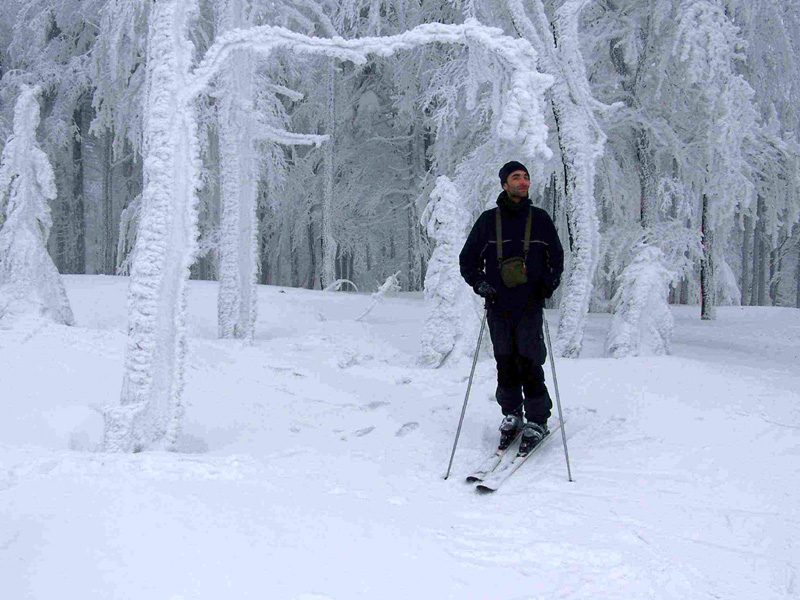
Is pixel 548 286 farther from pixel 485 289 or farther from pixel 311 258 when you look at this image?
pixel 311 258

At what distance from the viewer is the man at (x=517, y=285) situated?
4992 millimetres

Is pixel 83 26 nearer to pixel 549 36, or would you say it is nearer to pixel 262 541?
pixel 549 36

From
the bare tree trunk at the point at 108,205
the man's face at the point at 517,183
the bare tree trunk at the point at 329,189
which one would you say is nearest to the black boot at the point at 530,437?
the man's face at the point at 517,183

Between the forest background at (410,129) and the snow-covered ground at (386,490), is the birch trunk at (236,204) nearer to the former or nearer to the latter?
the forest background at (410,129)

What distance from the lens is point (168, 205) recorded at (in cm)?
480

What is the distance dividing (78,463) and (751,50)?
1441cm

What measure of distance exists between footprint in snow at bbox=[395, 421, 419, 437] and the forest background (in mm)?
2072

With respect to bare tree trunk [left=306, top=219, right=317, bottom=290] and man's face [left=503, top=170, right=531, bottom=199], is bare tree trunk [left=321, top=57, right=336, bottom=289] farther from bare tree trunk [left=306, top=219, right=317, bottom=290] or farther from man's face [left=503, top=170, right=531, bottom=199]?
man's face [left=503, top=170, right=531, bottom=199]

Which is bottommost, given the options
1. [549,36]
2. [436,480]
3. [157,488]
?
[436,480]

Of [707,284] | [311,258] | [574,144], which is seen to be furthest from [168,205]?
[311,258]

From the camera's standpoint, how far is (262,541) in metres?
3.08

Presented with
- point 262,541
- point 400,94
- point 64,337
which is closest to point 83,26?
point 400,94

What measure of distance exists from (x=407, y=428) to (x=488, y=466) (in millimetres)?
1501

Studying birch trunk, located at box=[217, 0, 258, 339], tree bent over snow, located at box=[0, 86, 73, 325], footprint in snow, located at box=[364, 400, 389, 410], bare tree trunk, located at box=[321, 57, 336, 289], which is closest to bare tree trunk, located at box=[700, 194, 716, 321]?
bare tree trunk, located at box=[321, 57, 336, 289]
